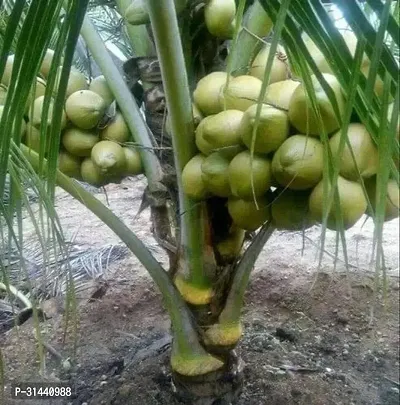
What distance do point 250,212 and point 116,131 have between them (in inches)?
11.3

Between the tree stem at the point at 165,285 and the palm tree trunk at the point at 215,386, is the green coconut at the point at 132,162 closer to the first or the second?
the tree stem at the point at 165,285

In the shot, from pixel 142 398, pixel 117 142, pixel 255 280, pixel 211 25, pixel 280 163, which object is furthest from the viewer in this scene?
pixel 255 280

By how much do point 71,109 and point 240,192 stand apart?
315mm

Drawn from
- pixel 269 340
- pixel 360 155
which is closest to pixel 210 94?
pixel 360 155

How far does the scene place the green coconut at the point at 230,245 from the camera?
882 mm

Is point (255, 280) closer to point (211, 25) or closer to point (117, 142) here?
point (117, 142)

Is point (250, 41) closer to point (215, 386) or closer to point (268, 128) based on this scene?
point (268, 128)

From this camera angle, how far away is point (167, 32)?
564mm

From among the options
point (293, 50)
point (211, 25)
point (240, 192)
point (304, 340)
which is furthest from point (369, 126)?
point (304, 340)

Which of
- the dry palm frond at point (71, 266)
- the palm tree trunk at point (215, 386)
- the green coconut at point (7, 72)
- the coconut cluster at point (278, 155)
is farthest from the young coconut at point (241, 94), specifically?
the dry palm frond at point (71, 266)

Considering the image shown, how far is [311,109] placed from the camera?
508 mm

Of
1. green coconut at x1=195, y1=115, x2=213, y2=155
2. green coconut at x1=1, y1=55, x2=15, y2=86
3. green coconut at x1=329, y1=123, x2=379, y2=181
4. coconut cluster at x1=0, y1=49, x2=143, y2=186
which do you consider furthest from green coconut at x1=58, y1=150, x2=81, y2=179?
green coconut at x1=329, y1=123, x2=379, y2=181

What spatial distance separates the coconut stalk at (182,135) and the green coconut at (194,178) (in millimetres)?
30

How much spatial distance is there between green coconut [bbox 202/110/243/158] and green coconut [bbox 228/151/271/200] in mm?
21
